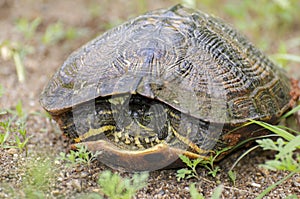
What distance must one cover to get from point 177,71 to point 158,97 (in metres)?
0.21

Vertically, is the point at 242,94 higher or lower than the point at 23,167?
higher

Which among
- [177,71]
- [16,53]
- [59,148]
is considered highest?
[177,71]

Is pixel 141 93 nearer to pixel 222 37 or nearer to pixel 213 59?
pixel 213 59

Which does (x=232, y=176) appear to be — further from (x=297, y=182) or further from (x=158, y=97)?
(x=158, y=97)

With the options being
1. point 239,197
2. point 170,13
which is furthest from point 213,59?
point 239,197

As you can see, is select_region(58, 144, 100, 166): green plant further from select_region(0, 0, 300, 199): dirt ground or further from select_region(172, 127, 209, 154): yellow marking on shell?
select_region(172, 127, 209, 154): yellow marking on shell

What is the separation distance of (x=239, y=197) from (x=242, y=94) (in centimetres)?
57

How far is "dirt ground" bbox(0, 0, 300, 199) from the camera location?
231 centimetres

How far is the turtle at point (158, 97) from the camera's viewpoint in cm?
232

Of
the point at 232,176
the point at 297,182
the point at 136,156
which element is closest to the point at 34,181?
the point at 136,156

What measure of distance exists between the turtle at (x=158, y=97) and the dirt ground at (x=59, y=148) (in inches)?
5.8

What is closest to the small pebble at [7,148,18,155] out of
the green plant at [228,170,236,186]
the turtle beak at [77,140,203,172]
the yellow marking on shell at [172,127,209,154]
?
the turtle beak at [77,140,203,172]

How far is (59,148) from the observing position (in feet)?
9.03

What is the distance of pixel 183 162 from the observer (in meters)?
2.40
